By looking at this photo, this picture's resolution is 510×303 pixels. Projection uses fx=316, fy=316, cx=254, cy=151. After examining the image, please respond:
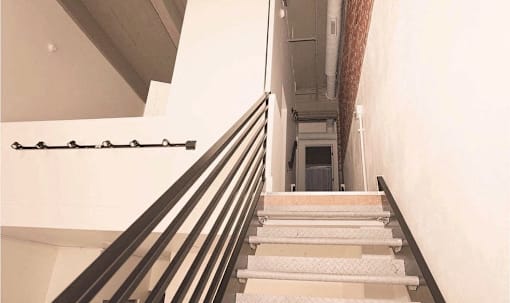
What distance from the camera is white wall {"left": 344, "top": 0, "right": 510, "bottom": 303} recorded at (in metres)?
0.93

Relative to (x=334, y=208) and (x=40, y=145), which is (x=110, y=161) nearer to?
(x=40, y=145)

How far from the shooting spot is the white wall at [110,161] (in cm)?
244

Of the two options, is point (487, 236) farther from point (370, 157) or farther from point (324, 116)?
point (324, 116)

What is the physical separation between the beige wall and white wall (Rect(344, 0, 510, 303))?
3.46 m

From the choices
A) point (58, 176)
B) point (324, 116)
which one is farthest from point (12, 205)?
point (324, 116)

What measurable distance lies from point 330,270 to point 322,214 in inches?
18.9

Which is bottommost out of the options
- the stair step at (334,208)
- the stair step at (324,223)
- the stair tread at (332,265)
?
the stair tread at (332,265)

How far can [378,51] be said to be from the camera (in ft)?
8.39

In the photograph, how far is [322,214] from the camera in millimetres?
2100

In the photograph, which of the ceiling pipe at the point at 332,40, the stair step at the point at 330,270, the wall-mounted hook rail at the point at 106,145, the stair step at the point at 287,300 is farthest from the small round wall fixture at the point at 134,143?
the ceiling pipe at the point at 332,40

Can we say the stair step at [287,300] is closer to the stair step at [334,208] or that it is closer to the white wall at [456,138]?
the white wall at [456,138]

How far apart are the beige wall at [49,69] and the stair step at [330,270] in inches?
114

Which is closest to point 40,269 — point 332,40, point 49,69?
point 49,69

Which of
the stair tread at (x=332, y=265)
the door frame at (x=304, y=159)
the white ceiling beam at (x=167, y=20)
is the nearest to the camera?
the stair tread at (x=332, y=265)
